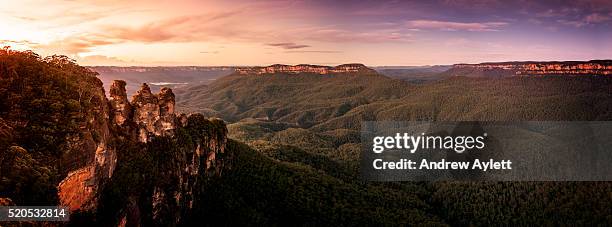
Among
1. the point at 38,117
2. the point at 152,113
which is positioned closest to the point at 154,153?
the point at 152,113

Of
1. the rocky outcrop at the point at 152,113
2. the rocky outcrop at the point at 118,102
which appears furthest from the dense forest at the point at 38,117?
the rocky outcrop at the point at 152,113

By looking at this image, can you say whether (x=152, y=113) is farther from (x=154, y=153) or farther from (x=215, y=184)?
(x=215, y=184)

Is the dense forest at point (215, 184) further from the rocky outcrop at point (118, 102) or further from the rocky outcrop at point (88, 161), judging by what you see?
the rocky outcrop at point (118, 102)

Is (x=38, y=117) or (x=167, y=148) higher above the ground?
(x=38, y=117)

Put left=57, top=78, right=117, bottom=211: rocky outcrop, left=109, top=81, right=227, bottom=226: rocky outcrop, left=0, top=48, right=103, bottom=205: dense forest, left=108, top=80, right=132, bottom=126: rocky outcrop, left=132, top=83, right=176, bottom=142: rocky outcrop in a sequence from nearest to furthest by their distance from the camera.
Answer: left=0, top=48, right=103, bottom=205: dense forest
left=57, top=78, right=117, bottom=211: rocky outcrop
left=108, top=80, right=132, bottom=126: rocky outcrop
left=109, top=81, right=227, bottom=226: rocky outcrop
left=132, top=83, right=176, bottom=142: rocky outcrop

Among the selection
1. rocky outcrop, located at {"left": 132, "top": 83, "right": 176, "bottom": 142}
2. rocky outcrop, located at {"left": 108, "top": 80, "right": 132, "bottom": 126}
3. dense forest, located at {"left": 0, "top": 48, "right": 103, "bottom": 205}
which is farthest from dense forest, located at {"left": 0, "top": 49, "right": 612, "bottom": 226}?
rocky outcrop, located at {"left": 108, "top": 80, "right": 132, "bottom": 126}

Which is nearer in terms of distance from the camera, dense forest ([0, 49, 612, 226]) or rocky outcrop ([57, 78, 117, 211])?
dense forest ([0, 49, 612, 226])

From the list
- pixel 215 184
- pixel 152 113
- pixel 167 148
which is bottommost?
pixel 215 184

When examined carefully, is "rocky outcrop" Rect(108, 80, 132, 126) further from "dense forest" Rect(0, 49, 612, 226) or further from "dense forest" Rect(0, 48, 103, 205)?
"dense forest" Rect(0, 48, 103, 205)

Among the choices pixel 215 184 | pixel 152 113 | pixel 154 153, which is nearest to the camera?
Answer: pixel 154 153

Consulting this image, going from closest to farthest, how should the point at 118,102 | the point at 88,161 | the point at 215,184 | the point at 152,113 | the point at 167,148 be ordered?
the point at 88,161
the point at 118,102
the point at 152,113
the point at 167,148
the point at 215,184

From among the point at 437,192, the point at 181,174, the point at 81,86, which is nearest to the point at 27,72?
the point at 81,86
